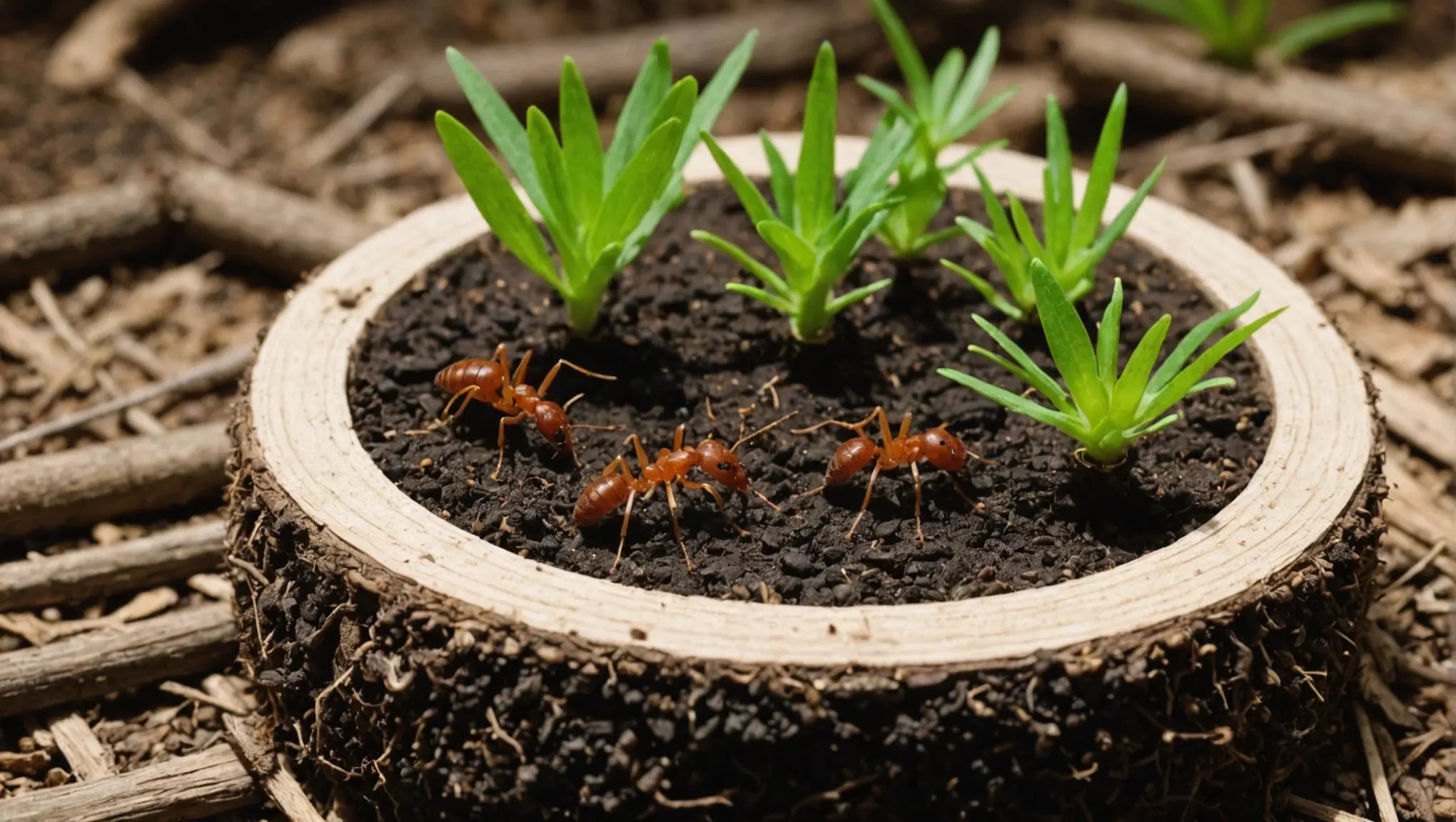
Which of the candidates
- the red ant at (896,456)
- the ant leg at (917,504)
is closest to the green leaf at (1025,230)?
the red ant at (896,456)

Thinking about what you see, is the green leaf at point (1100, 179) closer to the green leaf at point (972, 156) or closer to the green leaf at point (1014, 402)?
the green leaf at point (972, 156)

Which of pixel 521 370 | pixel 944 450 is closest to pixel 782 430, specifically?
pixel 944 450

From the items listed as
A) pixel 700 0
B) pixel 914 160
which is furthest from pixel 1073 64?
pixel 914 160

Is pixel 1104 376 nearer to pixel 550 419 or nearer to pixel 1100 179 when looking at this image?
pixel 1100 179

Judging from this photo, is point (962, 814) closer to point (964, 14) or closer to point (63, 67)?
point (964, 14)

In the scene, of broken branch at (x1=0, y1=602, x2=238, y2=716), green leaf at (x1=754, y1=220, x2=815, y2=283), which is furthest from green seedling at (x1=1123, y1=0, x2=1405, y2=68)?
broken branch at (x1=0, y1=602, x2=238, y2=716)

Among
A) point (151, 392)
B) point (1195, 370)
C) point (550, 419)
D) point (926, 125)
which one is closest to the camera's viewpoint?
point (1195, 370)

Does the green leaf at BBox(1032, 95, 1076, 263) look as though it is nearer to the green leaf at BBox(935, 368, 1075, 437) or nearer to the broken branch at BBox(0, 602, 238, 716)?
the green leaf at BBox(935, 368, 1075, 437)
